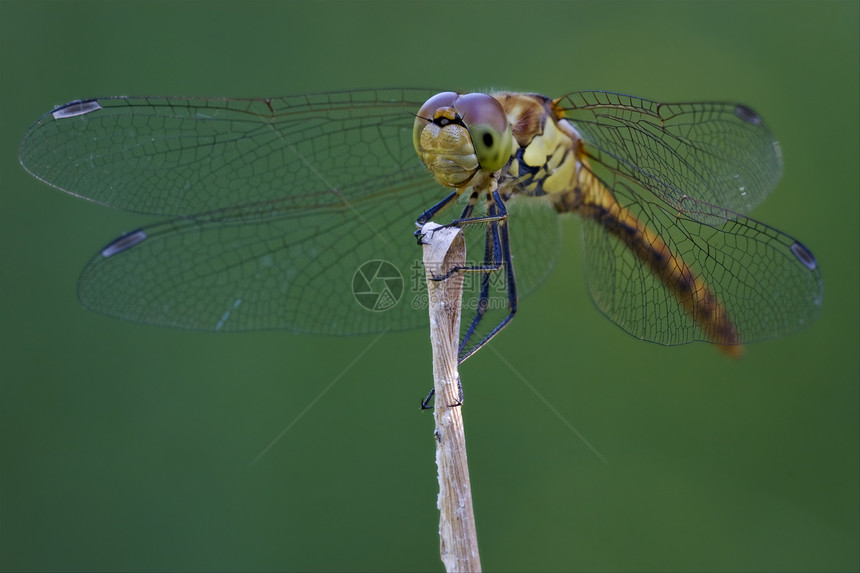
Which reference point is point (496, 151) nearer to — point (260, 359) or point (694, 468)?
point (260, 359)

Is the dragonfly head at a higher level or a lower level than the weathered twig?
higher

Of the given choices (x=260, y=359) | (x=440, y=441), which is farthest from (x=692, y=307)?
(x=260, y=359)

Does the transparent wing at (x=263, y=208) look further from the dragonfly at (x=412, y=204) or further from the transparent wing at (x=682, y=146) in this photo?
the transparent wing at (x=682, y=146)

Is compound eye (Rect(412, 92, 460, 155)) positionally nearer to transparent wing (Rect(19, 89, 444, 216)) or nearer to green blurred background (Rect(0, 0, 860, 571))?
transparent wing (Rect(19, 89, 444, 216))

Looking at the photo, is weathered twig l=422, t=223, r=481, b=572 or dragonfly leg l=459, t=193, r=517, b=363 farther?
dragonfly leg l=459, t=193, r=517, b=363

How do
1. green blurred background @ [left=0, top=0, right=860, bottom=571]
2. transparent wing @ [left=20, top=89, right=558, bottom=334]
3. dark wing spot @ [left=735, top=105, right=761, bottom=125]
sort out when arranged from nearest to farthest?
transparent wing @ [left=20, top=89, right=558, bottom=334], dark wing spot @ [left=735, top=105, right=761, bottom=125], green blurred background @ [left=0, top=0, right=860, bottom=571]

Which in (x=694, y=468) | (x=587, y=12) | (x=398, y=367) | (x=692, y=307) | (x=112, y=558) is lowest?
(x=112, y=558)

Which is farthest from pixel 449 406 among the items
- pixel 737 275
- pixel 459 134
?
pixel 737 275

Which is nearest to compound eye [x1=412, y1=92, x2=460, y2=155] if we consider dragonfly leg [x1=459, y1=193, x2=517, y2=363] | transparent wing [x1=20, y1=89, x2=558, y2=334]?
dragonfly leg [x1=459, y1=193, x2=517, y2=363]
